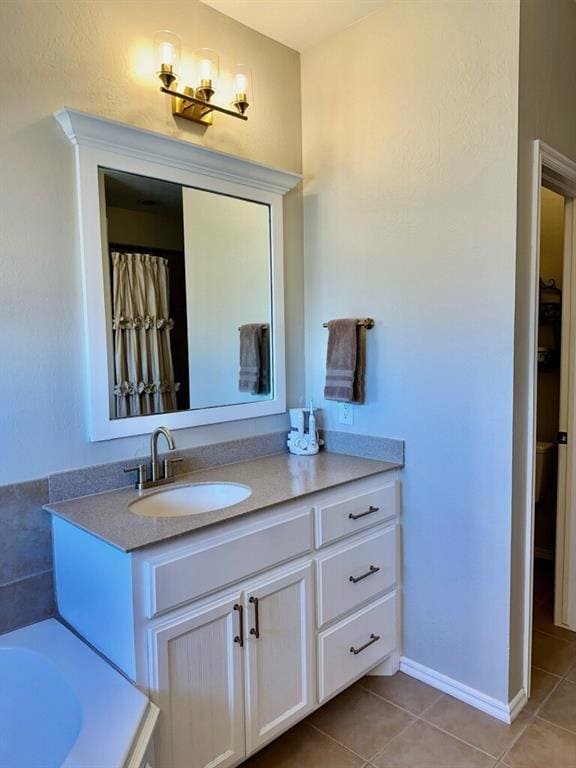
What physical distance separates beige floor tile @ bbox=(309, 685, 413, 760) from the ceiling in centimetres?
275

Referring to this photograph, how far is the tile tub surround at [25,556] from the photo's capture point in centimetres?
160

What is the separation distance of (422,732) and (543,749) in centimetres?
40

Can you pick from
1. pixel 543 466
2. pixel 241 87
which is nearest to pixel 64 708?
pixel 241 87

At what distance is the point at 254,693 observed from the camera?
5.35ft

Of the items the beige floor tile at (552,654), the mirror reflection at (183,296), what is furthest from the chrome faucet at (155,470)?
the beige floor tile at (552,654)

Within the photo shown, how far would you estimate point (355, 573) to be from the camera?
6.47 feet

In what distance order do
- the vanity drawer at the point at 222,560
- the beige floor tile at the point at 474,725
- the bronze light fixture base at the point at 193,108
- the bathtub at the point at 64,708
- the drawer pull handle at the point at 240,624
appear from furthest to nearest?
the bronze light fixture base at the point at 193,108, the beige floor tile at the point at 474,725, the drawer pull handle at the point at 240,624, the vanity drawer at the point at 222,560, the bathtub at the point at 64,708

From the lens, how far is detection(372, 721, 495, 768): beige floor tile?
68.5 inches

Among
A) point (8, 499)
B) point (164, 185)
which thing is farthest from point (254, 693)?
point (164, 185)

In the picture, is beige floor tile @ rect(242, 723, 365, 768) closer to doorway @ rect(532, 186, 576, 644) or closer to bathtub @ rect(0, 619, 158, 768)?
bathtub @ rect(0, 619, 158, 768)

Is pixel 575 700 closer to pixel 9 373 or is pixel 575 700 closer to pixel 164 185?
pixel 9 373

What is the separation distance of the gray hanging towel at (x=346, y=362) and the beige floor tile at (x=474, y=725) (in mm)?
1223

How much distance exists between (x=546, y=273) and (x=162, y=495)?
2.73 meters

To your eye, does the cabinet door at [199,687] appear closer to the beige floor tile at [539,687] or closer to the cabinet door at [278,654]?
A: the cabinet door at [278,654]
